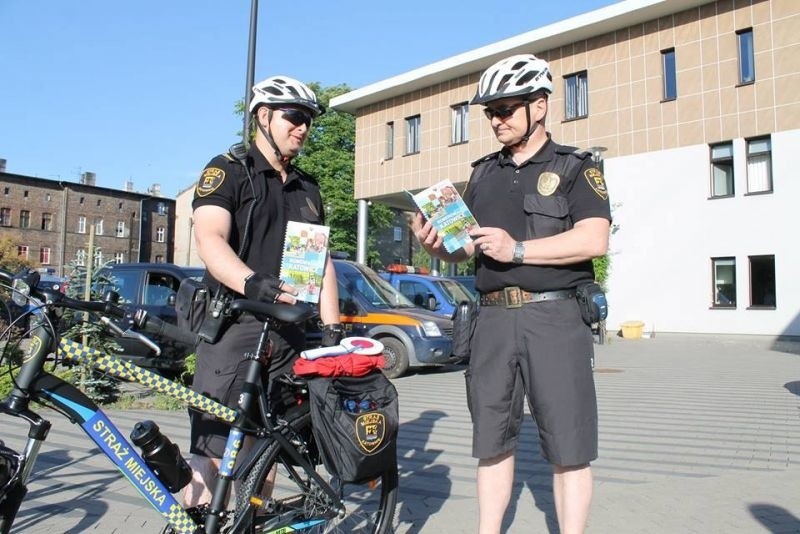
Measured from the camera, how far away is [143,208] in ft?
243

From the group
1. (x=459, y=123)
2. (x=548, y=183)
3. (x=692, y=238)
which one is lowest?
(x=548, y=183)

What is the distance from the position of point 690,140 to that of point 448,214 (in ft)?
73.4

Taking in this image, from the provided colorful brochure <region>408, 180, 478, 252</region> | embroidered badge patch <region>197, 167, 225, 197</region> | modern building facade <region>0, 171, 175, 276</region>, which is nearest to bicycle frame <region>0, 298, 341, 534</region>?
embroidered badge patch <region>197, 167, 225, 197</region>

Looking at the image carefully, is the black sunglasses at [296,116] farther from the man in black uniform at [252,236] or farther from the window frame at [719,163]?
the window frame at [719,163]

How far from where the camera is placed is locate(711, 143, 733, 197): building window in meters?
22.5

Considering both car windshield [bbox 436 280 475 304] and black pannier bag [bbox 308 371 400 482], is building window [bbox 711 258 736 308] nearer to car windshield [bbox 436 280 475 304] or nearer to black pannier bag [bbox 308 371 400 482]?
car windshield [bbox 436 280 475 304]

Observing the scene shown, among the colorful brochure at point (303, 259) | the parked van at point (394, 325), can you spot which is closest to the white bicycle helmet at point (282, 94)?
the colorful brochure at point (303, 259)

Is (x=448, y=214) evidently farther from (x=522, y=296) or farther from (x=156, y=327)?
(x=156, y=327)

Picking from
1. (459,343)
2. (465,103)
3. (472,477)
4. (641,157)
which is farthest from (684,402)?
(465,103)

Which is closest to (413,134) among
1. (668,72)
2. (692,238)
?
(668,72)

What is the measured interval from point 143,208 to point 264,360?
75.8 meters

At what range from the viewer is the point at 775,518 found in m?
4.32

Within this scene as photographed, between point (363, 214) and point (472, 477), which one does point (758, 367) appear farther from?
point (363, 214)

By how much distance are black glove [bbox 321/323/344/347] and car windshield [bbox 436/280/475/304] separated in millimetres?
11826
